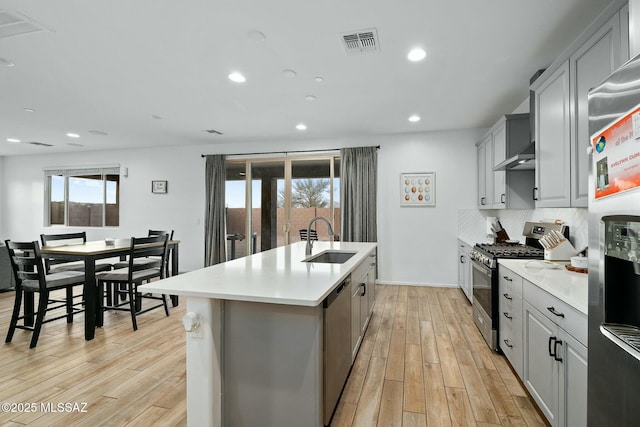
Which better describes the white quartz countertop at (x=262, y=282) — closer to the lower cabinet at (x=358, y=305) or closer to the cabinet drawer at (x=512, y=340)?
the lower cabinet at (x=358, y=305)

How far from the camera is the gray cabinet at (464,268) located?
13.3 feet

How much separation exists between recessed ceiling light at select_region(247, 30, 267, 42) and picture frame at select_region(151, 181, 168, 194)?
4.82 meters

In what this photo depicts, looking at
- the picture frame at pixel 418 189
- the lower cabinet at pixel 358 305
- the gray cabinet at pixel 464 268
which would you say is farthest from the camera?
the picture frame at pixel 418 189

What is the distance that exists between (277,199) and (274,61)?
11.1 feet

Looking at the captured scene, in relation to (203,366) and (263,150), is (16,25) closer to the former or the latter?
(203,366)

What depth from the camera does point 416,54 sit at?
107 inches

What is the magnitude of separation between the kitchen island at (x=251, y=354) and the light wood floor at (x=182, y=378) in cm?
39

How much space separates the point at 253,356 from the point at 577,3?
3049 millimetres

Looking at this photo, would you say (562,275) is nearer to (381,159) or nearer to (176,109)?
(381,159)

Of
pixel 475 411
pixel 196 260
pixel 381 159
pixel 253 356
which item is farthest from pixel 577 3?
pixel 196 260

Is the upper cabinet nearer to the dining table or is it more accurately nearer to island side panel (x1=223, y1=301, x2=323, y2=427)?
island side panel (x1=223, y1=301, x2=323, y2=427)

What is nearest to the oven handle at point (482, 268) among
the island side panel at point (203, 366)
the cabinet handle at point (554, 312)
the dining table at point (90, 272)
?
the cabinet handle at point (554, 312)

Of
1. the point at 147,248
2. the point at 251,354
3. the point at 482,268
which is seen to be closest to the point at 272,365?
the point at 251,354

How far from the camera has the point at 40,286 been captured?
110 inches
